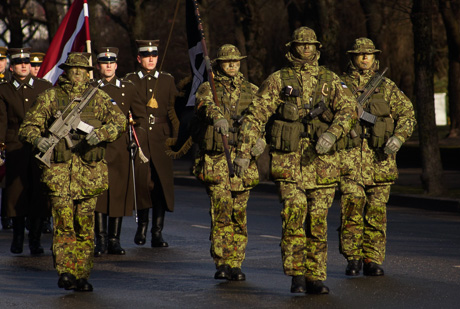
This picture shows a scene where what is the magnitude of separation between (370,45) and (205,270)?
2598 millimetres

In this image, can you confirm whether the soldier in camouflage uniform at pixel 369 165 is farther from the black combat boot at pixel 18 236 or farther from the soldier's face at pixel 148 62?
the black combat boot at pixel 18 236

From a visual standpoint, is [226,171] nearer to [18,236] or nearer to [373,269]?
[373,269]

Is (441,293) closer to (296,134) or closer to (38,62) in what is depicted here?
(296,134)

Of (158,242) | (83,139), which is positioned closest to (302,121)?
(83,139)

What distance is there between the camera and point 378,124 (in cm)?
1013

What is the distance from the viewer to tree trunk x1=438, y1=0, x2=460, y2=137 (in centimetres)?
2461

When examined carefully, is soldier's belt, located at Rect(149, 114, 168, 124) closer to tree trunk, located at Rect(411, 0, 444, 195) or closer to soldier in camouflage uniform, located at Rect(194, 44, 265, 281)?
soldier in camouflage uniform, located at Rect(194, 44, 265, 281)

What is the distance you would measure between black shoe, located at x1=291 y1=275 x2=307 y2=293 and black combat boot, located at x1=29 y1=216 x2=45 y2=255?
4205mm

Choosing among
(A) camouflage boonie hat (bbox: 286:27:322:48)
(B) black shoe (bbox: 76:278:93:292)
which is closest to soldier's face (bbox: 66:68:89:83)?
(B) black shoe (bbox: 76:278:93:292)

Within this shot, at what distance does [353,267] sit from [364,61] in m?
1.93

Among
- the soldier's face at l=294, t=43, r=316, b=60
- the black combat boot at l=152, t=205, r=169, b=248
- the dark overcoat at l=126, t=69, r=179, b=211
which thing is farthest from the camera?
the dark overcoat at l=126, t=69, r=179, b=211

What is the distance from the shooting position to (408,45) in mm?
33500

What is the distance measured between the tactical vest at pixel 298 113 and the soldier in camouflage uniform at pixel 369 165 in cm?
88

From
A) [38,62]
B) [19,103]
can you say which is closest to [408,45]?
[38,62]
